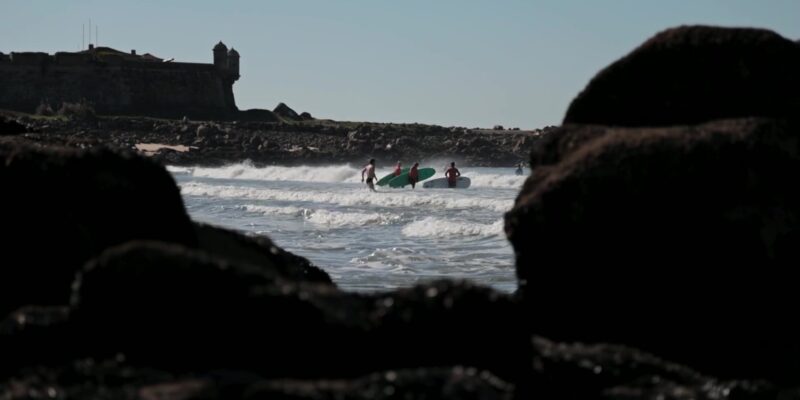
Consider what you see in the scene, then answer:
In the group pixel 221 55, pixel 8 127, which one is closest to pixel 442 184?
pixel 8 127

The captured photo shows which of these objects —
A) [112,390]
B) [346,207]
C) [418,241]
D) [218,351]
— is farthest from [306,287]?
[346,207]

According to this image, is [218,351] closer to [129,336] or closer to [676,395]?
[129,336]

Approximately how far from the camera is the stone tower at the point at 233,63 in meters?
82.9

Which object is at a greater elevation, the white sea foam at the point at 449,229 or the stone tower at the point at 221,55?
the stone tower at the point at 221,55

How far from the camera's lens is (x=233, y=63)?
83.5 metres

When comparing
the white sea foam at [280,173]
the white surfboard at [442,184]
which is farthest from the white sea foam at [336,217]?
the white sea foam at [280,173]

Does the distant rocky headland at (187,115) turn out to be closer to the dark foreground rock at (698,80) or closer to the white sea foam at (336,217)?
the white sea foam at (336,217)

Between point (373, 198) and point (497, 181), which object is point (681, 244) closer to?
point (373, 198)

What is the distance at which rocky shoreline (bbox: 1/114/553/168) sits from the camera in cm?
6355

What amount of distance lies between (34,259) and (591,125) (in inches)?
102

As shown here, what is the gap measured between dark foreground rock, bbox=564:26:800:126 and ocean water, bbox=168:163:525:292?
4.18m

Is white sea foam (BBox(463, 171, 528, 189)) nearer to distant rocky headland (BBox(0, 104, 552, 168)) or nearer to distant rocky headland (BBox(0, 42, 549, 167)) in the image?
distant rocky headland (BBox(0, 104, 552, 168))

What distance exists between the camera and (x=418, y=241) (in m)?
17.8

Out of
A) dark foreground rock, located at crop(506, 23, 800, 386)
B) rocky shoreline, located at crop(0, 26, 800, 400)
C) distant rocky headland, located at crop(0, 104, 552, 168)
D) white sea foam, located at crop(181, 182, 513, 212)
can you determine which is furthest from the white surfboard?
dark foreground rock, located at crop(506, 23, 800, 386)
